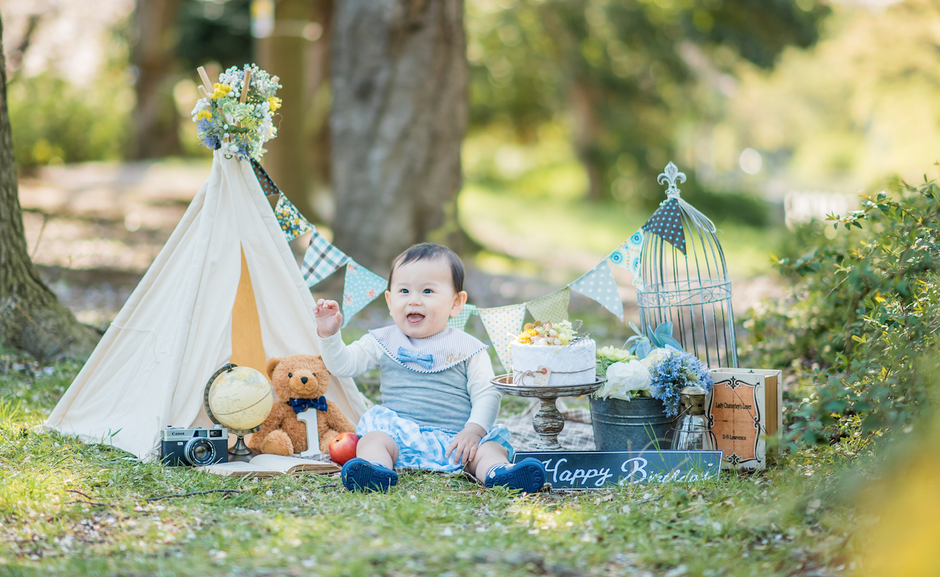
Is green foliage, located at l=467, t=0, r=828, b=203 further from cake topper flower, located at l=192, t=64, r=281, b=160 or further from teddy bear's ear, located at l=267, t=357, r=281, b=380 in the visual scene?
teddy bear's ear, located at l=267, t=357, r=281, b=380

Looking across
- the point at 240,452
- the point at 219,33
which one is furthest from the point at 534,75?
the point at 240,452

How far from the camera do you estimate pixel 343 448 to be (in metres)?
3.93

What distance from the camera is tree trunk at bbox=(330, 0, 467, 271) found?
9000 millimetres

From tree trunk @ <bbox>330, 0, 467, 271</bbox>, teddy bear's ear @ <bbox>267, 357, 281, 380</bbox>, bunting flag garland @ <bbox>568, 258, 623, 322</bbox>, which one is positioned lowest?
teddy bear's ear @ <bbox>267, 357, 281, 380</bbox>

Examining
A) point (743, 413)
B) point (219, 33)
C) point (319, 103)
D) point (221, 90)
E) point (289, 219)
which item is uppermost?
point (219, 33)

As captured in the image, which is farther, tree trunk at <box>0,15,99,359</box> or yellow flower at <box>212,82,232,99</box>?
tree trunk at <box>0,15,99,359</box>

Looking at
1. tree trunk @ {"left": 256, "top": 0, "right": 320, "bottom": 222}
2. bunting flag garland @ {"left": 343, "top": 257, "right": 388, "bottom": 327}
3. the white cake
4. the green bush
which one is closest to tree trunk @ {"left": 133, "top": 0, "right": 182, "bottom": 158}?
the green bush

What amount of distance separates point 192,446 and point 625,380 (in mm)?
2152

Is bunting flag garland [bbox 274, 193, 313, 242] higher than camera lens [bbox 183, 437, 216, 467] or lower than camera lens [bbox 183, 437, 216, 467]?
higher

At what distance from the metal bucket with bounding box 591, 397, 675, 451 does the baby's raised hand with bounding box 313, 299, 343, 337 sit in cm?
138

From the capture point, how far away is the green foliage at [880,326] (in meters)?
3.04

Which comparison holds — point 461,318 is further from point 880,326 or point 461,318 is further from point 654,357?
point 880,326

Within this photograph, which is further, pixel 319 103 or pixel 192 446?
pixel 319 103

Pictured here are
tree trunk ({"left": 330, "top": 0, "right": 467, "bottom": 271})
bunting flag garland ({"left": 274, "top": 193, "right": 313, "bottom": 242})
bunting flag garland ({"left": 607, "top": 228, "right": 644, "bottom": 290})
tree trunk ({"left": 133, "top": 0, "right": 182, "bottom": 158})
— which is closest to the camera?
bunting flag garland ({"left": 607, "top": 228, "right": 644, "bottom": 290})
